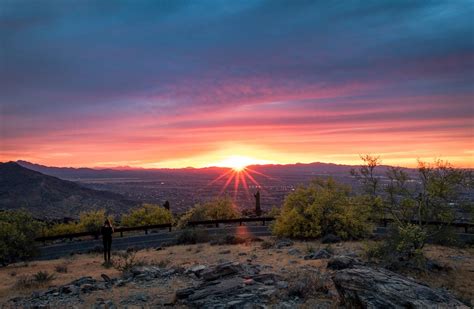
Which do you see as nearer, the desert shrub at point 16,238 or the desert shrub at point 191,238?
the desert shrub at point 16,238

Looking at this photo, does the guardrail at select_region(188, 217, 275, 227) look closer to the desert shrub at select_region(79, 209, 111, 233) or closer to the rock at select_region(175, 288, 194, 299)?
the desert shrub at select_region(79, 209, 111, 233)

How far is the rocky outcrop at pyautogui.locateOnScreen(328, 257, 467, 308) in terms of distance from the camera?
9.15m

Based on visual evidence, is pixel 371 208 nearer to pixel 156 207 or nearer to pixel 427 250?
pixel 427 250

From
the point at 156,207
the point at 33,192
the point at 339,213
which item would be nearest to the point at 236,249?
the point at 339,213

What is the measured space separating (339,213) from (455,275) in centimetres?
1114

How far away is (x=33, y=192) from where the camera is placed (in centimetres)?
9031

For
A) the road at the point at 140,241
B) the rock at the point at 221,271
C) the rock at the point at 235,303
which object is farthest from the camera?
the road at the point at 140,241

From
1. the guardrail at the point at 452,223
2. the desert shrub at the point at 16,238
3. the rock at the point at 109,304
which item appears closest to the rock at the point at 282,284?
the rock at the point at 109,304

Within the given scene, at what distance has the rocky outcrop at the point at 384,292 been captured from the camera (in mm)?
9148

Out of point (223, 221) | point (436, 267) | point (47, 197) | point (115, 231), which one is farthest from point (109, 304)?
point (47, 197)

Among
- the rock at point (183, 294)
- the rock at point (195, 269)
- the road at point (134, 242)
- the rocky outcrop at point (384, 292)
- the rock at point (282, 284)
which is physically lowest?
the road at point (134, 242)

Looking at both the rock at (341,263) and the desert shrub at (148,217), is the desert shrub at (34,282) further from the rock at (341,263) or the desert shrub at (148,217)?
the desert shrub at (148,217)

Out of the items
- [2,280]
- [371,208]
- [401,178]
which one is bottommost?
[2,280]

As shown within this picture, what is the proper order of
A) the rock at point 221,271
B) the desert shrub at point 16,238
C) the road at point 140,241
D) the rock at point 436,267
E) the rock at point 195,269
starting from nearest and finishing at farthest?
the rock at point 221,271 < the rock at point 195,269 < the rock at point 436,267 < the desert shrub at point 16,238 < the road at point 140,241
